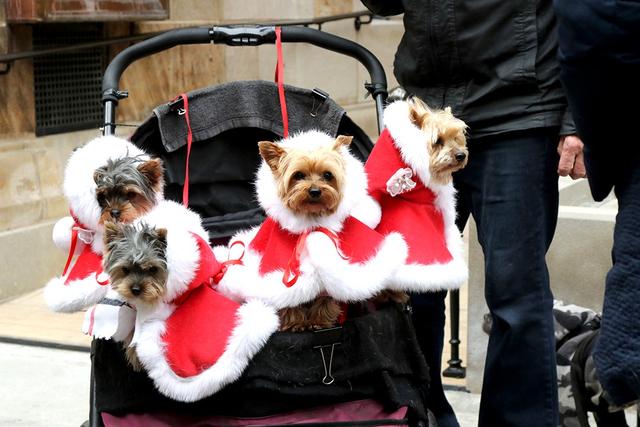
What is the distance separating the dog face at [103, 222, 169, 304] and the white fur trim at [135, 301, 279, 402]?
0.31 ft

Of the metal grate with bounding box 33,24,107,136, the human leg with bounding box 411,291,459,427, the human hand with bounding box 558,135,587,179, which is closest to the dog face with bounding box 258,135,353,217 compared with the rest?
the human hand with bounding box 558,135,587,179

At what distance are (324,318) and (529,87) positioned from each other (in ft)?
3.51

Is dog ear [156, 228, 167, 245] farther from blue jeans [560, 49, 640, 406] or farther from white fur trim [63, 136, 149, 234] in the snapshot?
blue jeans [560, 49, 640, 406]

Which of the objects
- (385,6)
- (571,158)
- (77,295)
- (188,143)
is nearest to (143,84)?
(188,143)

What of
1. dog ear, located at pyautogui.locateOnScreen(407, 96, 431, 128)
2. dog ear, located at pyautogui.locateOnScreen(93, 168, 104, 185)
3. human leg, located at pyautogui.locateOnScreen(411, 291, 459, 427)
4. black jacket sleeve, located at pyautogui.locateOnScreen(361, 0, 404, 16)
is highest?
black jacket sleeve, located at pyautogui.locateOnScreen(361, 0, 404, 16)

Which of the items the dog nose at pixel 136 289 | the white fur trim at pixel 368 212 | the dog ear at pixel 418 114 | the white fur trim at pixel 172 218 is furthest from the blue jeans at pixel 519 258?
the dog nose at pixel 136 289

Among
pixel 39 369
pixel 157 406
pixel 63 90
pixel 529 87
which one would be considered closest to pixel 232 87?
pixel 529 87

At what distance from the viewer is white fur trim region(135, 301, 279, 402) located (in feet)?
10.6

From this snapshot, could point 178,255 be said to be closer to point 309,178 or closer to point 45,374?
point 309,178

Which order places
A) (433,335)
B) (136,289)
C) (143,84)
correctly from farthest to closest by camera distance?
1. (143,84)
2. (433,335)
3. (136,289)

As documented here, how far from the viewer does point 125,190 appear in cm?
366

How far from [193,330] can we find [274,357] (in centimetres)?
25

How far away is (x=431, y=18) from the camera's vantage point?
394 cm

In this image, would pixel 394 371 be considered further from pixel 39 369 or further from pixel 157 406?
pixel 39 369
